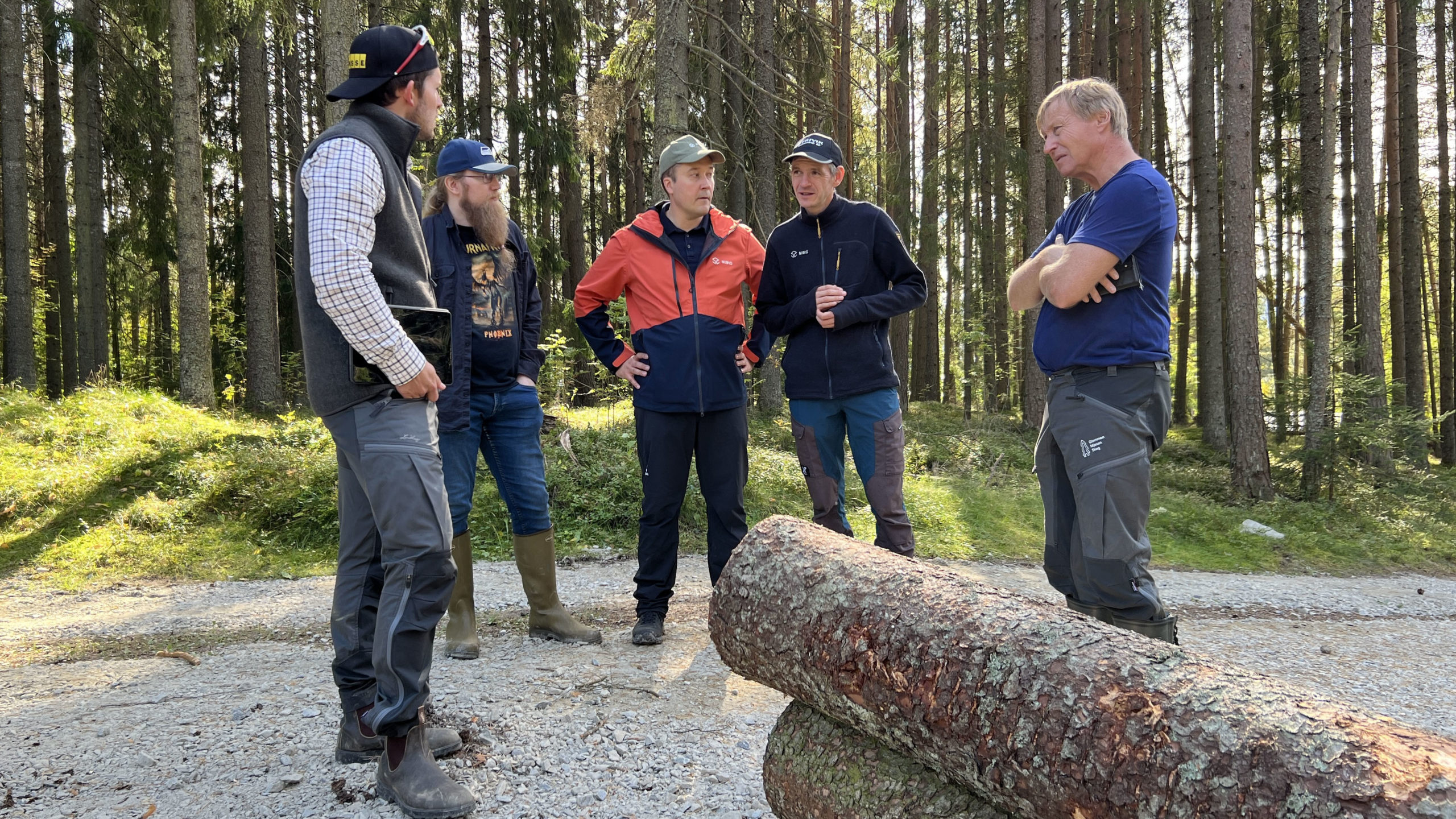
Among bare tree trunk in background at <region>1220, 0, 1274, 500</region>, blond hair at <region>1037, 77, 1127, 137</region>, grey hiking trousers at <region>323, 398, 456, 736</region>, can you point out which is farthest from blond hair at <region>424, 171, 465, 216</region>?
bare tree trunk in background at <region>1220, 0, 1274, 500</region>

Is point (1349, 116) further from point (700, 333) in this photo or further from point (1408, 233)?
point (700, 333)

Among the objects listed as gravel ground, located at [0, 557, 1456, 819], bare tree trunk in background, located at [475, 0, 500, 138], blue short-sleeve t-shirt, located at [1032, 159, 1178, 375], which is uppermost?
bare tree trunk in background, located at [475, 0, 500, 138]

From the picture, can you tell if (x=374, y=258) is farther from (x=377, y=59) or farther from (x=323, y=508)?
(x=323, y=508)

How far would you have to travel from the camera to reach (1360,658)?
5.14 metres

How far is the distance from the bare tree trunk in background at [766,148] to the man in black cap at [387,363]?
30.5 feet

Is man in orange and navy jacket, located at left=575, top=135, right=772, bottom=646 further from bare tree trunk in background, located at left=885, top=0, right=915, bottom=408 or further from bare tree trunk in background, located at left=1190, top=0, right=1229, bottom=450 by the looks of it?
bare tree trunk in background, located at left=1190, top=0, right=1229, bottom=450

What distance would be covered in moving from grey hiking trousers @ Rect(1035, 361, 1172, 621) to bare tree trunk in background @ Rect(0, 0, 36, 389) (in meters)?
17.3

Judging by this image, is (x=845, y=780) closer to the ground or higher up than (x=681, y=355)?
closer to the ground

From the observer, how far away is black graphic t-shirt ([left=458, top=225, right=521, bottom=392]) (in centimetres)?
444

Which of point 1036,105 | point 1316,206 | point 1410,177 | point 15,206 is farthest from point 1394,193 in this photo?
point 15,206

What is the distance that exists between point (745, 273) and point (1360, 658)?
4290 millimetres

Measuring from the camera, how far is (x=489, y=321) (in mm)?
4477

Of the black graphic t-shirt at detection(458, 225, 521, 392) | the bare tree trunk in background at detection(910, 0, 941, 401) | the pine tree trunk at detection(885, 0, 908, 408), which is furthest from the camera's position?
the bare tree trunk in background at detection(910, 0, 941, 401)

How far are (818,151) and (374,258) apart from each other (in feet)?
8.13
